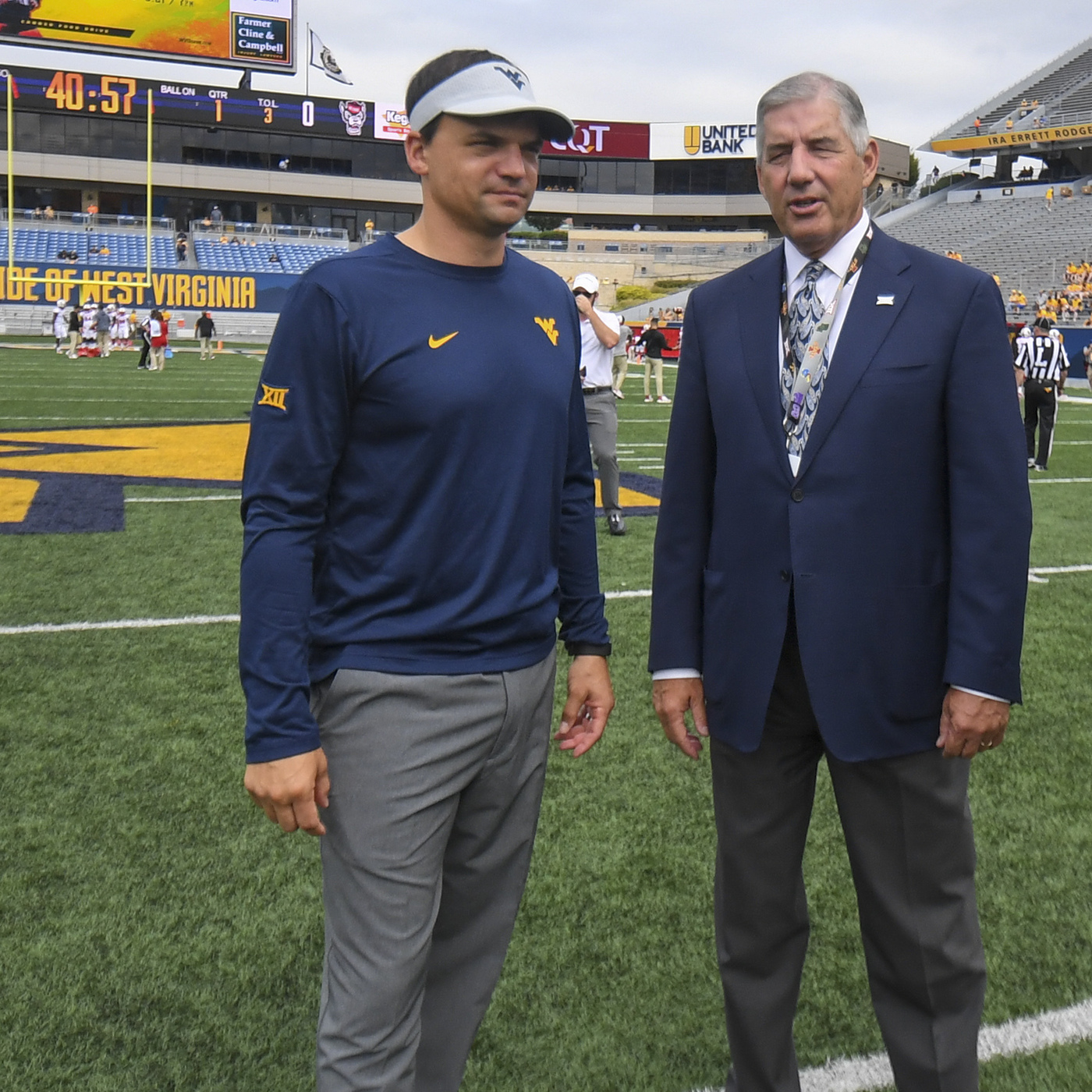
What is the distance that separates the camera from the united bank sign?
65.9m

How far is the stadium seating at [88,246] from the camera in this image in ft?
146

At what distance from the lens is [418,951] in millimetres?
1875

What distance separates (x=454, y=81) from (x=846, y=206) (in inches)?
29.0

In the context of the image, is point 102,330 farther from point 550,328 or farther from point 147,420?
point 550,328

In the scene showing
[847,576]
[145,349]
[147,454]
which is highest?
[145,349]

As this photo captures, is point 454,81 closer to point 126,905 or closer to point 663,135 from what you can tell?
point 126,905

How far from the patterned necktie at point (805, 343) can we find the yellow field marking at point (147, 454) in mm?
9031

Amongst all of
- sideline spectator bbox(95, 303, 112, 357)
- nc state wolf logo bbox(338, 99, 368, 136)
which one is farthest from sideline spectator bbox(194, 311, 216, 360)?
nc state wolf logo bbox(338, 99, 368, 136)

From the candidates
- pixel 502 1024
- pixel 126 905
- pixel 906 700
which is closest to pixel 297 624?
pixel 906 700

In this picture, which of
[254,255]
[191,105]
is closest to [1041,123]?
[254,255]

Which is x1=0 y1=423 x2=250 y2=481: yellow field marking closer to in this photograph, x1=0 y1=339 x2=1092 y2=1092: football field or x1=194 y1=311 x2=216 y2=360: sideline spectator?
x1=0 y1=339 x2=1092 y2=1092: football field

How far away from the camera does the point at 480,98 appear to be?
184 centimetres

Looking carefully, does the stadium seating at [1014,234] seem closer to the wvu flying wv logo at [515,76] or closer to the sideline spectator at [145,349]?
the sideline spectator at [145,349]

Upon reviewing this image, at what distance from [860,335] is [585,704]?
873 mm
